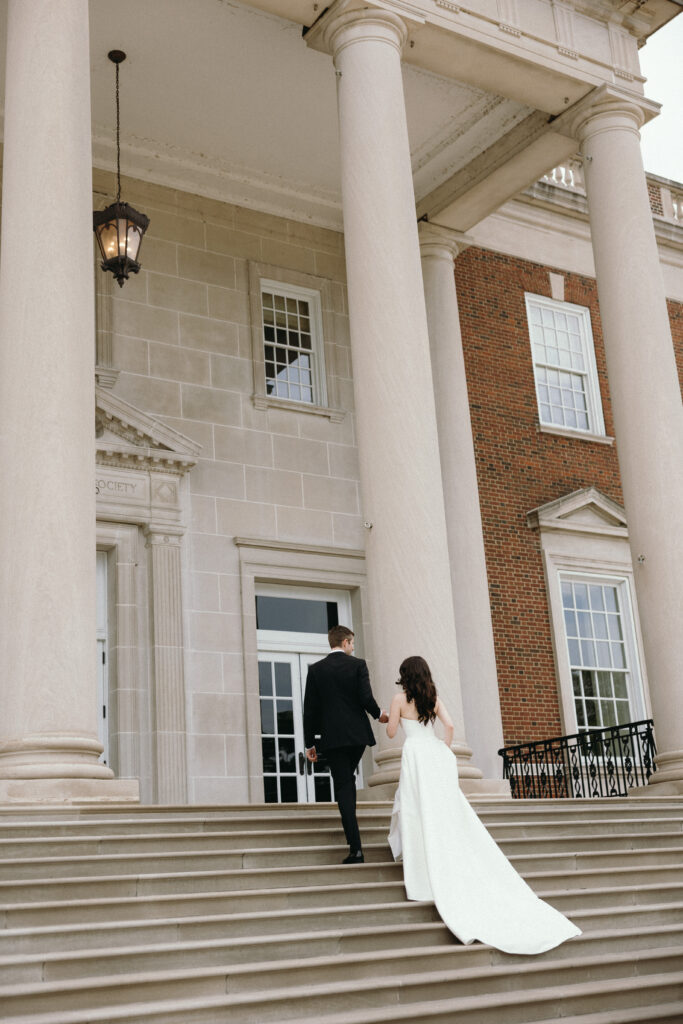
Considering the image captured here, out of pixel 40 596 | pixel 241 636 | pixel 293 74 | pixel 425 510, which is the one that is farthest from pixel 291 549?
pixel 40 596

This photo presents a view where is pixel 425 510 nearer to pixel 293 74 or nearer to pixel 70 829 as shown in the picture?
pixel 70 829

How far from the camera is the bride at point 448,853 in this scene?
7.50m

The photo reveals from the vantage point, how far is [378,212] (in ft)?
39.1

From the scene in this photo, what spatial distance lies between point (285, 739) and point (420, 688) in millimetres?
6950

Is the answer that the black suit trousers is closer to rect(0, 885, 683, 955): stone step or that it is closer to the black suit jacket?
the black suit jacket

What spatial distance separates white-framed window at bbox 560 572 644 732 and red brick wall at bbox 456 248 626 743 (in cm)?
62

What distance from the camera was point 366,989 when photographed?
21.4 ft

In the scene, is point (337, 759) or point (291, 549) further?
point (291, 549)

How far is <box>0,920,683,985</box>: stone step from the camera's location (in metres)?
6.29

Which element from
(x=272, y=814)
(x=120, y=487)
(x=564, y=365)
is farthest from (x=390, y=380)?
(x=564, y=365)

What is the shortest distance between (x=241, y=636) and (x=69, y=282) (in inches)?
251

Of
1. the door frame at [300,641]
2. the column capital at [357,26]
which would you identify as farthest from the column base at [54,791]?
the column capital at [357,26]

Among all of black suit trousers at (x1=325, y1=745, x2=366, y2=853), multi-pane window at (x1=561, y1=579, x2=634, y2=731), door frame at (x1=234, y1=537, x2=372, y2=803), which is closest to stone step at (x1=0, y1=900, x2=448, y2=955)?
black suit trousers at (x1=325, y1=745, x2=366, y2=853)

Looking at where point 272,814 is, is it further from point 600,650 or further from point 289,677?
point 600,650
